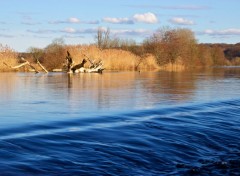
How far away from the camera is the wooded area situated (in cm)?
4191

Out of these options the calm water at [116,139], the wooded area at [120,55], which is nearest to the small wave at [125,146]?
the calm water at [116,139]

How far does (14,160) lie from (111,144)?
2.14m

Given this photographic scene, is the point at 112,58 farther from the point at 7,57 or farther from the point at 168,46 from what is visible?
the point at 168,46

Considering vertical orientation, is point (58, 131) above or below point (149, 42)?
below

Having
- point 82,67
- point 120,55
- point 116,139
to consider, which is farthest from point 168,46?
point 116,139

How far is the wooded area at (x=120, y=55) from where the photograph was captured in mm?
41906

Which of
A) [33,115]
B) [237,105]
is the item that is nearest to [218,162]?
[33,115]

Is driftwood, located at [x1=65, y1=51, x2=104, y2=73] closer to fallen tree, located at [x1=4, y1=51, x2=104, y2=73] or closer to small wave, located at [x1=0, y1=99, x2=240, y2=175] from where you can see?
fallen tree, located at [x1=4, y1=51, x2=104, y2=73]

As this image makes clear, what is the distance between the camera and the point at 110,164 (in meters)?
6.77

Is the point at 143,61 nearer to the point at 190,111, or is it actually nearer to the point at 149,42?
the point at 149,42

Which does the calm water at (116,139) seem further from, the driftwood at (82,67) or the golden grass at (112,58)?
the golden grass at (112,58)

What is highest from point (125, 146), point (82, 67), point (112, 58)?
point (112, 58)

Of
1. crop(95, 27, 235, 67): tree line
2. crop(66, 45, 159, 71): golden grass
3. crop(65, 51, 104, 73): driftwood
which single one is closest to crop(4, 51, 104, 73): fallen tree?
crop(65, 51, 104, 73): driftwood

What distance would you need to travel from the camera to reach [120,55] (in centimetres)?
5166
